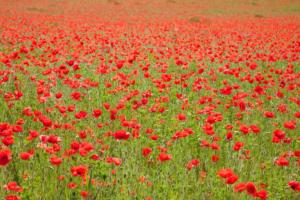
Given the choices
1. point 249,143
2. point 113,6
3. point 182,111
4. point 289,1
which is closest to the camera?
point 249,143

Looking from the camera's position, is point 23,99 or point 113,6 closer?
point 23,99

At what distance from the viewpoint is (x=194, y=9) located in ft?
113

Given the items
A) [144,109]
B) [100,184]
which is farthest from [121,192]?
[144,109]

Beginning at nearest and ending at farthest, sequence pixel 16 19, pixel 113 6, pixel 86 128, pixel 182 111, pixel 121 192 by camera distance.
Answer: pixel 121 192, pixel 86 128, pixel 182 111, pixel 16 19, pixel 113 6

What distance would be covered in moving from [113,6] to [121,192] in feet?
103

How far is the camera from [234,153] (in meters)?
5.05

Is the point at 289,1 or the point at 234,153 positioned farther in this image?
the point at 289,1

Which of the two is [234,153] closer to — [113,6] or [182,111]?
[182,111]

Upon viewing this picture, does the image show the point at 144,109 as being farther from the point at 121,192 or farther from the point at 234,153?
the point at 121,192

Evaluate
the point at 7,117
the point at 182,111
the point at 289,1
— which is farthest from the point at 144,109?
the point at 289,1

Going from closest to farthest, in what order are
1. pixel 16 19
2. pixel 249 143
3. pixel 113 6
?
1. pixel 249 143
2. pixel 16 19
3. pixel 113 6

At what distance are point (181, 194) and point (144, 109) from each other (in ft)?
7.25

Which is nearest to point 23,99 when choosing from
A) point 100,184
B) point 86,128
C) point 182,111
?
point 86,128

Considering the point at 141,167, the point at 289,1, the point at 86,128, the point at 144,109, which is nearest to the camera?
the point at 141,167
